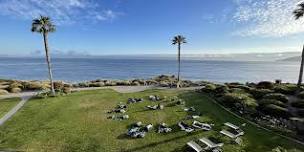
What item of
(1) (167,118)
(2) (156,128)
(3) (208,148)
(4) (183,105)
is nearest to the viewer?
(3) (208,148)

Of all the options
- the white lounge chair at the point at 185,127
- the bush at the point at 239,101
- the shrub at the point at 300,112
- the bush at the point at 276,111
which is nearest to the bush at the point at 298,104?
the shrub at the point at 300,112

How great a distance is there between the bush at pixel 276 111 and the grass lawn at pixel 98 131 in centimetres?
482

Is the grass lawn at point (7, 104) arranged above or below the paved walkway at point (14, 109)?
above

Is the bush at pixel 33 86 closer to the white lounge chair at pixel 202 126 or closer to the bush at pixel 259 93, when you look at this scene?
the white lounge chair at pixel 202 126

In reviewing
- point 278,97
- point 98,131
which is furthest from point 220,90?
point 98,131

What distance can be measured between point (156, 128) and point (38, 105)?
19071 millimetres

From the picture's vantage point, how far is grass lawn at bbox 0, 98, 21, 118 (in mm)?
26519

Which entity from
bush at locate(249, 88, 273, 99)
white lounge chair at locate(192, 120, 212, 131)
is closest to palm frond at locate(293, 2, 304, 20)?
bush at locate(249, 88, 273, 99)

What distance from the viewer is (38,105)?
29.7m

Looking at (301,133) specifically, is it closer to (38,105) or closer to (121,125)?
(121,125)

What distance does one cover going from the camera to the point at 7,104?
98.5 feet

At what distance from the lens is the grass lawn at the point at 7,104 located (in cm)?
2652

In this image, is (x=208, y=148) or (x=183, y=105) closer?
(x=208, y=148)

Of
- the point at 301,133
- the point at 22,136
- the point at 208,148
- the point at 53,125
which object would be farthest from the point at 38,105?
the point at 301,133
